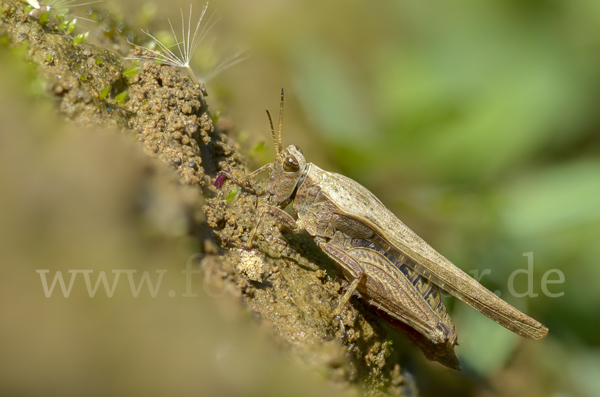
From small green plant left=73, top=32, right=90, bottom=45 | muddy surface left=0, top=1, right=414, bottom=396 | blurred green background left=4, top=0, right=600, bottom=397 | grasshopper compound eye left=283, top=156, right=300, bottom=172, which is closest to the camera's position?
muddy surface left=0, top=1, right=414, bottom=396

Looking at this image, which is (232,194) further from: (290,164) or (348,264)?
(348,264)

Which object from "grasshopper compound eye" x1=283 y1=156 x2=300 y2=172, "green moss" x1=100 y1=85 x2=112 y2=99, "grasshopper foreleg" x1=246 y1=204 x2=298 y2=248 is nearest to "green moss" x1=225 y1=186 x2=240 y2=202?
"grasshopper foreleg" x1=246 y1=204 x2=298 y2=248

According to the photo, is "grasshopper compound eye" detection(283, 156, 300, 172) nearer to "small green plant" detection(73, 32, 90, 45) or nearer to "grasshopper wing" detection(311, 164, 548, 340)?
"grasshopper wing" detection(311, 164, 548, 340)

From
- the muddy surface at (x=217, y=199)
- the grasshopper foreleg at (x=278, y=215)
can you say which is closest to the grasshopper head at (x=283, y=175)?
the muddy surface at (x=217, y=199)

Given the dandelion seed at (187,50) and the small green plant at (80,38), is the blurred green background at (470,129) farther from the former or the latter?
the small green plant at (80,38)

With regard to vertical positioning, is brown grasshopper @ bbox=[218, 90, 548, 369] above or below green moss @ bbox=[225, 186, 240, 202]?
above

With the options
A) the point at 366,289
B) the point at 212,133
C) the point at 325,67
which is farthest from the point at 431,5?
the point at 366,289
